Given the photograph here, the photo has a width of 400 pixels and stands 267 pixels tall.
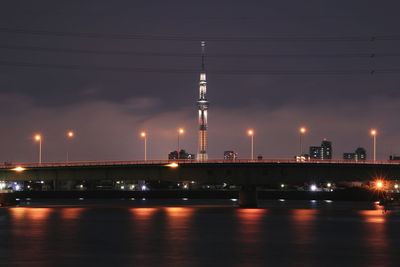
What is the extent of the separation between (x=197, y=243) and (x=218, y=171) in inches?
3836

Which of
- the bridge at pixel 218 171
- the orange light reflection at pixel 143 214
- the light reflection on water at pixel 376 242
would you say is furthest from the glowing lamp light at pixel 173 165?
the light reflection on water at pixel 376 242

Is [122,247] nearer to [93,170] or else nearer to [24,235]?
[24,235]

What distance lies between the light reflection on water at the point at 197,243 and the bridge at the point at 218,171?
175 feet

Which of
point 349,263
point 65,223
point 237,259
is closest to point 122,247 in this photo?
point 237,259

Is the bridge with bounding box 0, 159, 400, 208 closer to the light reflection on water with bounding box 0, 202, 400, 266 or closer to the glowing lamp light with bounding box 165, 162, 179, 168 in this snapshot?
the glowing lamp light with bounding box 165, 162, 179, 168

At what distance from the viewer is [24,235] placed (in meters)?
96.8

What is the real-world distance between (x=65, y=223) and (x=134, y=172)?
61.1 m

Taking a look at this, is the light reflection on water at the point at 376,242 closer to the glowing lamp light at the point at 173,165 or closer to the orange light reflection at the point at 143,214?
the orange light reflection at the point at 143,214

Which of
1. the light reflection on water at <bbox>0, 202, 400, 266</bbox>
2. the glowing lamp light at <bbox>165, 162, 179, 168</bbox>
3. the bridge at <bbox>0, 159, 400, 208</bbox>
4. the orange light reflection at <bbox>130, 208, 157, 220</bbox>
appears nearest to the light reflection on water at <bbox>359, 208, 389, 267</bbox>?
the light reflection on water at <bbox>0, 202, 400, 266</bbox>

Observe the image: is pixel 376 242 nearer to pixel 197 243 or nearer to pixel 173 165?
pixel 197 243

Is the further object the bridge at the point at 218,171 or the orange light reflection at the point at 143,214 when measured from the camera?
the bridge at the point at 218,171

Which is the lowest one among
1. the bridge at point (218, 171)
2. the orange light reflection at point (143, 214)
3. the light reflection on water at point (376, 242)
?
the light reflection on water at point (376, 242)

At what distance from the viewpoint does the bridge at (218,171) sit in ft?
589

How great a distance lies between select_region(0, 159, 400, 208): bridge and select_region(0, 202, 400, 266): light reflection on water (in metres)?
53.4
